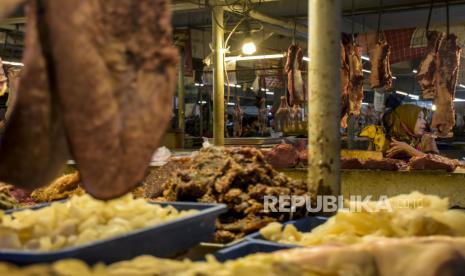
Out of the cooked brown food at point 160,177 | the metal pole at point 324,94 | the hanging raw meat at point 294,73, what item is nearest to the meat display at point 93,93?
the metal pole at point 324,94

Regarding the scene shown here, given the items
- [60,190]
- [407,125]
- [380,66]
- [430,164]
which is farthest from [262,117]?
[60,190]

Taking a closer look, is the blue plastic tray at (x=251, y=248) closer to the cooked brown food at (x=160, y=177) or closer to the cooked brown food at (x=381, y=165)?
the cooked brown food at (x=160, y=177)

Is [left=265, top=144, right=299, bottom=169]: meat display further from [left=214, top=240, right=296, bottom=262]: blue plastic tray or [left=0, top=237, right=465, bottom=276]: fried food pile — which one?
[left=0, top=237, right=465, bottom=276]: fried food pile

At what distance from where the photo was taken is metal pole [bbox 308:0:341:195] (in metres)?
3.35

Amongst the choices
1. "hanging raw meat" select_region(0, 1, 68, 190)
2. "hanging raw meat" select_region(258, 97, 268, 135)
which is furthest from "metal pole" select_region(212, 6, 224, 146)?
"hanging raw meat" select_region(258, 97, 268, 135)

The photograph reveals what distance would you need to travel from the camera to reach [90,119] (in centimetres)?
139

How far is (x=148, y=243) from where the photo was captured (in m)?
1.99

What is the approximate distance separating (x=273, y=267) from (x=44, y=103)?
0.74 m

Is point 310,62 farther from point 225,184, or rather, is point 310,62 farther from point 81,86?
point 81,86

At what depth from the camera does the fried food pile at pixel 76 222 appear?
1.78 meters

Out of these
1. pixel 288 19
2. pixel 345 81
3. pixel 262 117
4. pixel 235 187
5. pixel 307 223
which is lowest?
pixel 262 117

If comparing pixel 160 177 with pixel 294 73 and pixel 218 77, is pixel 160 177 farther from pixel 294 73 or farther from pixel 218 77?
pixel 294 73

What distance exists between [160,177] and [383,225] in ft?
6.56

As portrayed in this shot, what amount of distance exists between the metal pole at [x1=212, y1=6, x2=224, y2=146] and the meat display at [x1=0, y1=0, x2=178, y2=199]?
627cm
